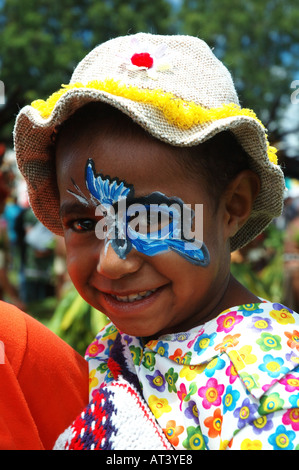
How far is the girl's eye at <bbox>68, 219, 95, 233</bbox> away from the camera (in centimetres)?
146

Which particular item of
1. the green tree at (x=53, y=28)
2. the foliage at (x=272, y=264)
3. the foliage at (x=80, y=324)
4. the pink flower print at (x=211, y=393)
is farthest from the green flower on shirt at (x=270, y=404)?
the green tree at (x=53, y=28)

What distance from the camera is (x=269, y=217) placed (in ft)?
A: 5.73

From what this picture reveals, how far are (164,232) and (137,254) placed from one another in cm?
10

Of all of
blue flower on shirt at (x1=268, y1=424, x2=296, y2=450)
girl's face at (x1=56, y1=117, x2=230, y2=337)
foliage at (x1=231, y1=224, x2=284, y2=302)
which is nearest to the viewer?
blue flower on shirt at (x1=268, y1=424, x2=296, y2=450)

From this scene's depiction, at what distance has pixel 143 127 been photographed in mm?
1320

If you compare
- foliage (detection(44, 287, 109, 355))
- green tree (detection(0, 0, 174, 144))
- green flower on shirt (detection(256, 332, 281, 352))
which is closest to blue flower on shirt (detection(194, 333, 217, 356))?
green flower on shirt (detection(256, 332, 281, 352))

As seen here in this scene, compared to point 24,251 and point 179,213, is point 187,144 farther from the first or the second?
point 24,251

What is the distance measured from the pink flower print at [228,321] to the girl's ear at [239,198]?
10.3 inches

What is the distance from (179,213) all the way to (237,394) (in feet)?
1.58

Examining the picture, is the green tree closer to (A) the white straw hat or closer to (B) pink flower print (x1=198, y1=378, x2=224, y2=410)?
(A) the white straw hat

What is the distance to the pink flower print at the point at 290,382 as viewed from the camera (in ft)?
3.91

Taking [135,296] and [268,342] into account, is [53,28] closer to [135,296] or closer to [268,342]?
[135,296]

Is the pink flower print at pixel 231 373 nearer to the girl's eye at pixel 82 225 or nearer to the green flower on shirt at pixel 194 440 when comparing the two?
the green flower on shirt at pixel 194 440

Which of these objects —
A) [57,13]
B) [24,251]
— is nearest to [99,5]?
[57,13]
